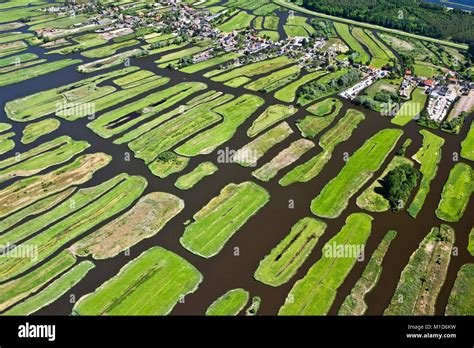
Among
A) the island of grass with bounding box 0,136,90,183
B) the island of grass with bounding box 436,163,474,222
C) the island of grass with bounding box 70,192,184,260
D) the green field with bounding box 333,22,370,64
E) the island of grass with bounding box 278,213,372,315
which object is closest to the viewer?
the island of grass with bounding box 278,213,372,315

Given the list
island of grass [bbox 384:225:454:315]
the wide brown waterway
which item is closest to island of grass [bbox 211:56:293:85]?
the wide brown waterway

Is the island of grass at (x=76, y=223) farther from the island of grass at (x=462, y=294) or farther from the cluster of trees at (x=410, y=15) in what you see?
the cluster of trees at (x=410, y=15)

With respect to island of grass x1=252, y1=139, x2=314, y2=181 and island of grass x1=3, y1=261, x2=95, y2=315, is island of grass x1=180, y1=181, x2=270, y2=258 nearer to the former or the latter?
island of grass x1=252, y1=139, x2=314, y2=181

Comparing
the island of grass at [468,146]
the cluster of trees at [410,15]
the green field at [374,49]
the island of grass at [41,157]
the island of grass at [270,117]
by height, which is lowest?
the island of grass at [41,157]

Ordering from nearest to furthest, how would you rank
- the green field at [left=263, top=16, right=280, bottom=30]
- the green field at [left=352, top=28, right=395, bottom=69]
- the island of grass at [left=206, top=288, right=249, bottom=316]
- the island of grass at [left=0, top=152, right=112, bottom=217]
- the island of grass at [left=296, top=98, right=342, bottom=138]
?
the island of grass at [left=206, top=288, right=249, bottom=316]
the island of grass at [left=0, top=152, right=112, bottom=217]
the island of grass at [left=296, top=98, right=342, bottom=138]
the green field at [left=352, top=28, right=395, bottom=69]
the green field at [left=263, top=16, right=280, bottom=30]

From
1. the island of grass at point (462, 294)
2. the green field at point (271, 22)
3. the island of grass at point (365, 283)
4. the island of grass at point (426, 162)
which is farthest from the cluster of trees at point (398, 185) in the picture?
the green field at point (271, 22)

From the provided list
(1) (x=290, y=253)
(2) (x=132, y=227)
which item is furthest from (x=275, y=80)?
(2) (x=132, y=227)
